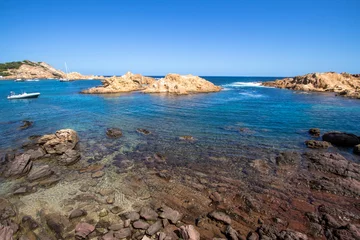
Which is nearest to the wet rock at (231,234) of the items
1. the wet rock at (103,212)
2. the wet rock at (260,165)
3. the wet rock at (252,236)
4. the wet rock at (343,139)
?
the wet rock at (252,236)

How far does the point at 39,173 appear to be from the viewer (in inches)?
559

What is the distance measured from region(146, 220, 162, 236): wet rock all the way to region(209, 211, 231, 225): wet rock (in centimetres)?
269

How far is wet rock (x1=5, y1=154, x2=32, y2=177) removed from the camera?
1427 centimetres

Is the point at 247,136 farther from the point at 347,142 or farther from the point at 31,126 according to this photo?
the point at 31,126

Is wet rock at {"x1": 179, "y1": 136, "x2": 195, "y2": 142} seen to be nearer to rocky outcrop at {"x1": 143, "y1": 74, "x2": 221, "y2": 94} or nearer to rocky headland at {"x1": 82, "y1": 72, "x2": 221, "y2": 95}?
rocky headland at {"x1": 82, "y1": 72, "x2": 221, "y2": 95}

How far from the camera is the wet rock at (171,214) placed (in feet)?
32.2

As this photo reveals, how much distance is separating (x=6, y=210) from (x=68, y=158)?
6483mm

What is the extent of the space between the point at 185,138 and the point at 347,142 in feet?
56.0

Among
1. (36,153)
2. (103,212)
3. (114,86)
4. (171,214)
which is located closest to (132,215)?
(103,212)

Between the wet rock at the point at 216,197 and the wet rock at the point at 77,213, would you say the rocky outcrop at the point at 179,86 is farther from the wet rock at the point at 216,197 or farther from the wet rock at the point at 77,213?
the wet rock at the point at 77,213

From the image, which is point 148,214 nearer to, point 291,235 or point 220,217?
point 220,217

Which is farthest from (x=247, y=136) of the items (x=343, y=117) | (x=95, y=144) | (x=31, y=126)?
(x=31, y=126)

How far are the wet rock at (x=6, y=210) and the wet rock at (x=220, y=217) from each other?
10.5 m

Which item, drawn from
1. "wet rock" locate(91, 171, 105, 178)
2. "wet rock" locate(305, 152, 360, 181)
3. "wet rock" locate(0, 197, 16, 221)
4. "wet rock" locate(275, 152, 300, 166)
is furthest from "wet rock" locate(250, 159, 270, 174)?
"wet rock" locate(0, 197, 16, 221)
